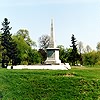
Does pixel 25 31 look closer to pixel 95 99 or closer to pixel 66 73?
pixel 66 73

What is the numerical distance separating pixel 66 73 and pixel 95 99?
560cm

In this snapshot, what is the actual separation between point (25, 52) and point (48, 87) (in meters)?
31.7

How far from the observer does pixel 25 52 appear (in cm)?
5409

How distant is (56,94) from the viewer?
21672 mm

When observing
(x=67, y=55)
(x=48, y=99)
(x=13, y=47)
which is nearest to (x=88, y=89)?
(x=48, y=99)

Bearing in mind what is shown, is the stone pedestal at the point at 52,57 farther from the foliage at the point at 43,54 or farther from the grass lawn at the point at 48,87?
the foliage at the point at 43,54

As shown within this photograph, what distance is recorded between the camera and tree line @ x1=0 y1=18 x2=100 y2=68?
47.7 metres

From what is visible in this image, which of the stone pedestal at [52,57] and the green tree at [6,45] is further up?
the green tree at [6,45]

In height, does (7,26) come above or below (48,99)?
above

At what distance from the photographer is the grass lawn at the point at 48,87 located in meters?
21.4

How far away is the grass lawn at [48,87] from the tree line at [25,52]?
2225 cm

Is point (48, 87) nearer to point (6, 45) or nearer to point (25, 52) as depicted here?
point (6, 45)

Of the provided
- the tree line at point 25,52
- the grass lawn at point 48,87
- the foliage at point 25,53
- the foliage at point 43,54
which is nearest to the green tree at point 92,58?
the tree line at point 25,52

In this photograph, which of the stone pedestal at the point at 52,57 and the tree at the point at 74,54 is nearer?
the stone pedestal at the point at 52,57
